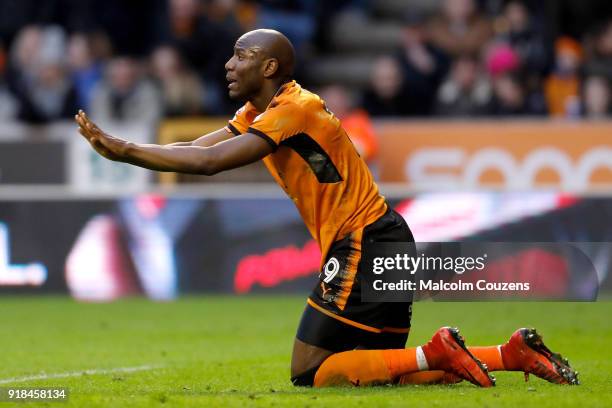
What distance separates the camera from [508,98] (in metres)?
16.6

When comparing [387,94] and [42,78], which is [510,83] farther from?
[42,78]

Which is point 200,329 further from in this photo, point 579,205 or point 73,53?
point 73,53

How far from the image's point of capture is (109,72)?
1794cm

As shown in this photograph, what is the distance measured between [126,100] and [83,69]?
3.63 feet

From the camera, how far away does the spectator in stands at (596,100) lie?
16406mm

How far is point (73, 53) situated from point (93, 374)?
10474 mm

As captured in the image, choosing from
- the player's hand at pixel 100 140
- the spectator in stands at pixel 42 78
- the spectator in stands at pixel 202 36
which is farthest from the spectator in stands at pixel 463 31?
the player's hand at pixel 100 140

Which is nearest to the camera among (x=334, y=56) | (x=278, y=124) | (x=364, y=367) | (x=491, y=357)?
(x=278, y=124)

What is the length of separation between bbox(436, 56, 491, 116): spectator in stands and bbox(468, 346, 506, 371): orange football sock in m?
9.39

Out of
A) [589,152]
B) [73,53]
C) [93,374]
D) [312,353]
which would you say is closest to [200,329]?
[93,374]

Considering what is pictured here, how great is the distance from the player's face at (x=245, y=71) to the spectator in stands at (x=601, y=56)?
10.4 meters

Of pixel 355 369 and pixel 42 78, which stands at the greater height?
pixel 42 78

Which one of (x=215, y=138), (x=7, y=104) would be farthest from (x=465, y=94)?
(x=215, y=138)

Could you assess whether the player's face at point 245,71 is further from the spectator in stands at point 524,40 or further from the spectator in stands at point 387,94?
the spectator in stands at point 524,40
